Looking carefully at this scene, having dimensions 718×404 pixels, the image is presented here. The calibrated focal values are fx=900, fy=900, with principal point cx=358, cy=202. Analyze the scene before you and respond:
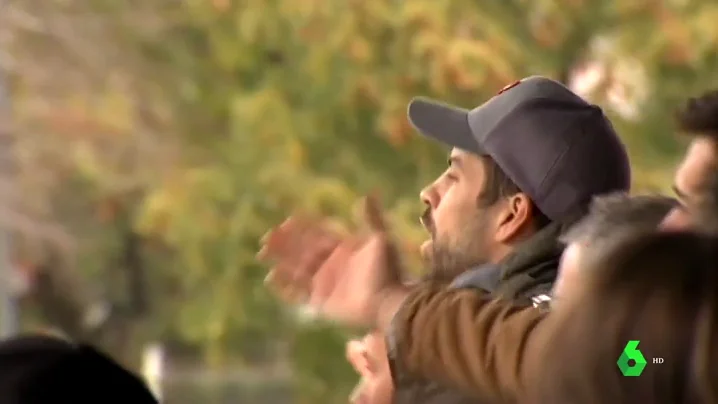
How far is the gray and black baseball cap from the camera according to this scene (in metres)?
0.74

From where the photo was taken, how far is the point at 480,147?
0.78 meters

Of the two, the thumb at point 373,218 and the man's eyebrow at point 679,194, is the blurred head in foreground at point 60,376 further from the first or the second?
the man's eyebrow at point 679,194

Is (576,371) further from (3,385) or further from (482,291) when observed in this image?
(3,385)

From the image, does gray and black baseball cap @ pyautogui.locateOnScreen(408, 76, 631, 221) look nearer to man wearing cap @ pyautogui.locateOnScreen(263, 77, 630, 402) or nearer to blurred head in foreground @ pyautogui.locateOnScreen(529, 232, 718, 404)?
man wearing cap @ pyautogui.locateOnScreen(263, 77, 630, 402)

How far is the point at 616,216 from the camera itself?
636 mm

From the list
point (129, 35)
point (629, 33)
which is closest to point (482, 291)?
point (629, 33)

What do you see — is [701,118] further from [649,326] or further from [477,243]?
[649,326]

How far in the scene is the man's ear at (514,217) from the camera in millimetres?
760

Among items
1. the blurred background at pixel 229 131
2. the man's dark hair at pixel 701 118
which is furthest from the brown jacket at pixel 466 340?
the blurred background at pixel 229 131

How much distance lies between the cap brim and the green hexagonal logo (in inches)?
14.7

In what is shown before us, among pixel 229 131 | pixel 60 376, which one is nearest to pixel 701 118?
pixel 60 376

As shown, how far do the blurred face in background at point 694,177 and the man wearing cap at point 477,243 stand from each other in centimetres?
5

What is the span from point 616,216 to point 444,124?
0.72 ft

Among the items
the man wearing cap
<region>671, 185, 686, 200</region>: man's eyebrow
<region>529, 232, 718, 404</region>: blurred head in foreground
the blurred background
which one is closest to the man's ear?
the man wearing cap
